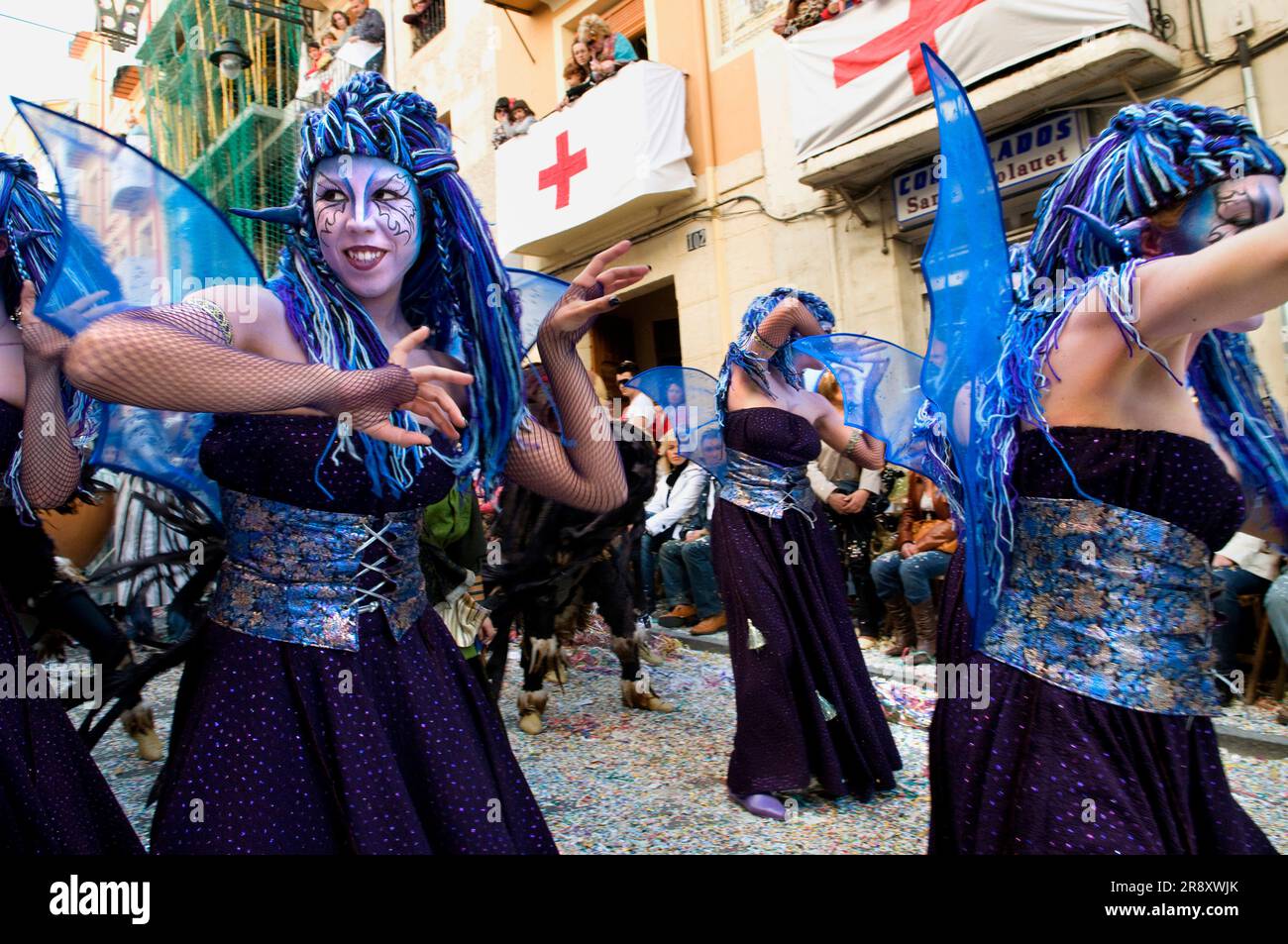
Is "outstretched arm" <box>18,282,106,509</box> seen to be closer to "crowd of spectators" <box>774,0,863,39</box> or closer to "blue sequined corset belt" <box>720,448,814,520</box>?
"blue sequined corset belt" <box>720,448,814,520</box>

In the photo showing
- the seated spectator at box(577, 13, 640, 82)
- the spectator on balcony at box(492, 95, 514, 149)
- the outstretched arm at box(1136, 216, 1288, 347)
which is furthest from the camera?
the spectator on balcony at box(492, 95, 514, 149)

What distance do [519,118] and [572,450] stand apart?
9.94m

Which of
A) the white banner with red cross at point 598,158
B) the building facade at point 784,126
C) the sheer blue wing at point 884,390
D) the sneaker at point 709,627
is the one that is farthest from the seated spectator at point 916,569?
the white banner with red cross at point 598,158

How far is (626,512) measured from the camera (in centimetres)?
351

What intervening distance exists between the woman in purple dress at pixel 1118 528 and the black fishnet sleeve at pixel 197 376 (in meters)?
1.03

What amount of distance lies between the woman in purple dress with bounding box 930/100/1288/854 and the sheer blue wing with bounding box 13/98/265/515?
1502mm

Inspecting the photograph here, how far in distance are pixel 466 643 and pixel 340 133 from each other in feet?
6.50

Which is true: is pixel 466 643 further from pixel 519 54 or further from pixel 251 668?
pixel 519 54

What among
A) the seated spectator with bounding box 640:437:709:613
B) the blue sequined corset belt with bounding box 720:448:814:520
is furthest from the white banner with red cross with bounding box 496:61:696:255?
the blue sequined corset belt with bounding box 720:448:814:520

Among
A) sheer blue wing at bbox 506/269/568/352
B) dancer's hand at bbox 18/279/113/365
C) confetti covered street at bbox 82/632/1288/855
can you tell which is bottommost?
confetti covered street at bbox 82/632/1288/855

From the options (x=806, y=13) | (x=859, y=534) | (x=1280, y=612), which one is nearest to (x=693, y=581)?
(x=859, y=534)

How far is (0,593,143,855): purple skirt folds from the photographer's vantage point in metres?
1.64

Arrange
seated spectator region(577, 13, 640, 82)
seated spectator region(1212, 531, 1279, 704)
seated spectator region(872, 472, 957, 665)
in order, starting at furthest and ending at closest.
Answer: seated spectator region(577, 13, 640, 82) < seated spectator region(872, 472, 957, 665) < seated spectator region(1212, 531, 1279, 704)

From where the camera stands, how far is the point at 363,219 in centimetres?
163
